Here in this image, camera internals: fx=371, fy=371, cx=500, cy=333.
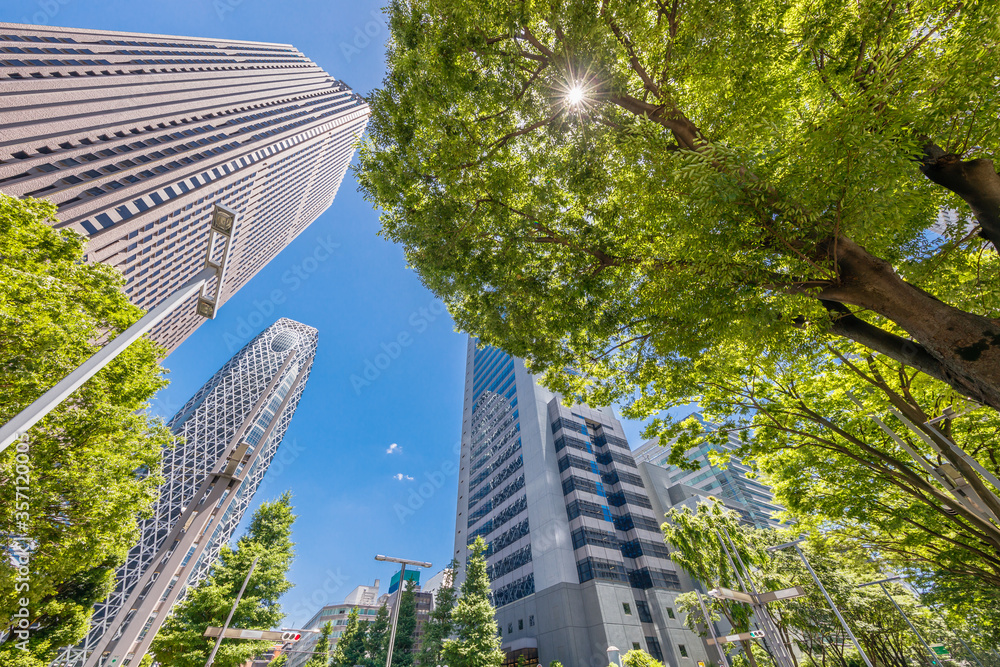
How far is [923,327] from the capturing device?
13.5ft

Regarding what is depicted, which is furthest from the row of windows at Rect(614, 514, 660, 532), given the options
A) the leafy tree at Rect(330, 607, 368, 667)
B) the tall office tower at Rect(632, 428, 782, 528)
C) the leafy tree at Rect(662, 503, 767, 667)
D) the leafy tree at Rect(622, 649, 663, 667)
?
the leafy tree at Rect(330, 607, 368, 667)

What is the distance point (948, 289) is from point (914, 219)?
140cm

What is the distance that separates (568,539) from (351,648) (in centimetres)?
1779

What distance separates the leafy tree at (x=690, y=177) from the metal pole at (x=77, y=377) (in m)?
3.80

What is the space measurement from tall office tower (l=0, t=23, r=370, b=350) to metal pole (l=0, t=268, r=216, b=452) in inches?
1363

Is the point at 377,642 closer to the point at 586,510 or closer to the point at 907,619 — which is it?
the point at 586,510

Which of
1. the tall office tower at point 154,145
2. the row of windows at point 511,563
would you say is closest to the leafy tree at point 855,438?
the row of windows at point 511,563

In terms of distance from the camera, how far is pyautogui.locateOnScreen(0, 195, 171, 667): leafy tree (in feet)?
26.2

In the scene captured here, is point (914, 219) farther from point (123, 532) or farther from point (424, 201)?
point (123, 532)

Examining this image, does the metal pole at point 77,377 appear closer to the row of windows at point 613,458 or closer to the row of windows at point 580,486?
the row of windows at point 580,486

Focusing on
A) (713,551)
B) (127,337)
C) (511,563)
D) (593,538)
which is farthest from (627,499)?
(127,337)

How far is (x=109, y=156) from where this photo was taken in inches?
1387

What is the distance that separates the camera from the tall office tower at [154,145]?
99.2 ft

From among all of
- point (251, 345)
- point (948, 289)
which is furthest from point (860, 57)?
point (251, 345)
